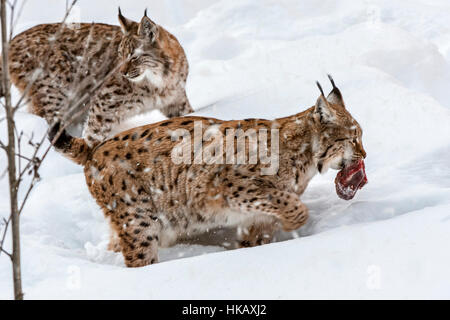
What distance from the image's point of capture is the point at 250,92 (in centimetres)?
746

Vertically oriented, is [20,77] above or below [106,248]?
above

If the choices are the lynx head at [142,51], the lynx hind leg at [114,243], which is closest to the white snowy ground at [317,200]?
the lynx hind leg at [114,243]

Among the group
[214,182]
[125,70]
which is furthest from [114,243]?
[125,70]

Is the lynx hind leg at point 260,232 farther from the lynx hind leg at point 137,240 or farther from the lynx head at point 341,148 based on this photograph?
the lynx hind leg at point 137,240

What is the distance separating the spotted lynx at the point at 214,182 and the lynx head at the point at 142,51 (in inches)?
87.3

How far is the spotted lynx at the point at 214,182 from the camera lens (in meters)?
4.62

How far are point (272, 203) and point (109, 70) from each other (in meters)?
3.34

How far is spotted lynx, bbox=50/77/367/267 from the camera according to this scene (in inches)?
182

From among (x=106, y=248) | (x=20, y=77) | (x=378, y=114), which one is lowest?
(x=106, y=248)

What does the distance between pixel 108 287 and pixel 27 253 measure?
0.81 meters

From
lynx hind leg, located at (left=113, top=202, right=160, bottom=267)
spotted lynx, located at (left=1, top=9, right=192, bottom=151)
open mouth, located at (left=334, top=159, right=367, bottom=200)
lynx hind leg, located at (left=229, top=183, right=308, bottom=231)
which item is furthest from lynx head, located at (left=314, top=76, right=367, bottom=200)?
spotted lynx, located at (left=1, top=9, right=192, bottom=151)

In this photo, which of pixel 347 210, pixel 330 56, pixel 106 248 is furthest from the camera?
pixel 330 56
